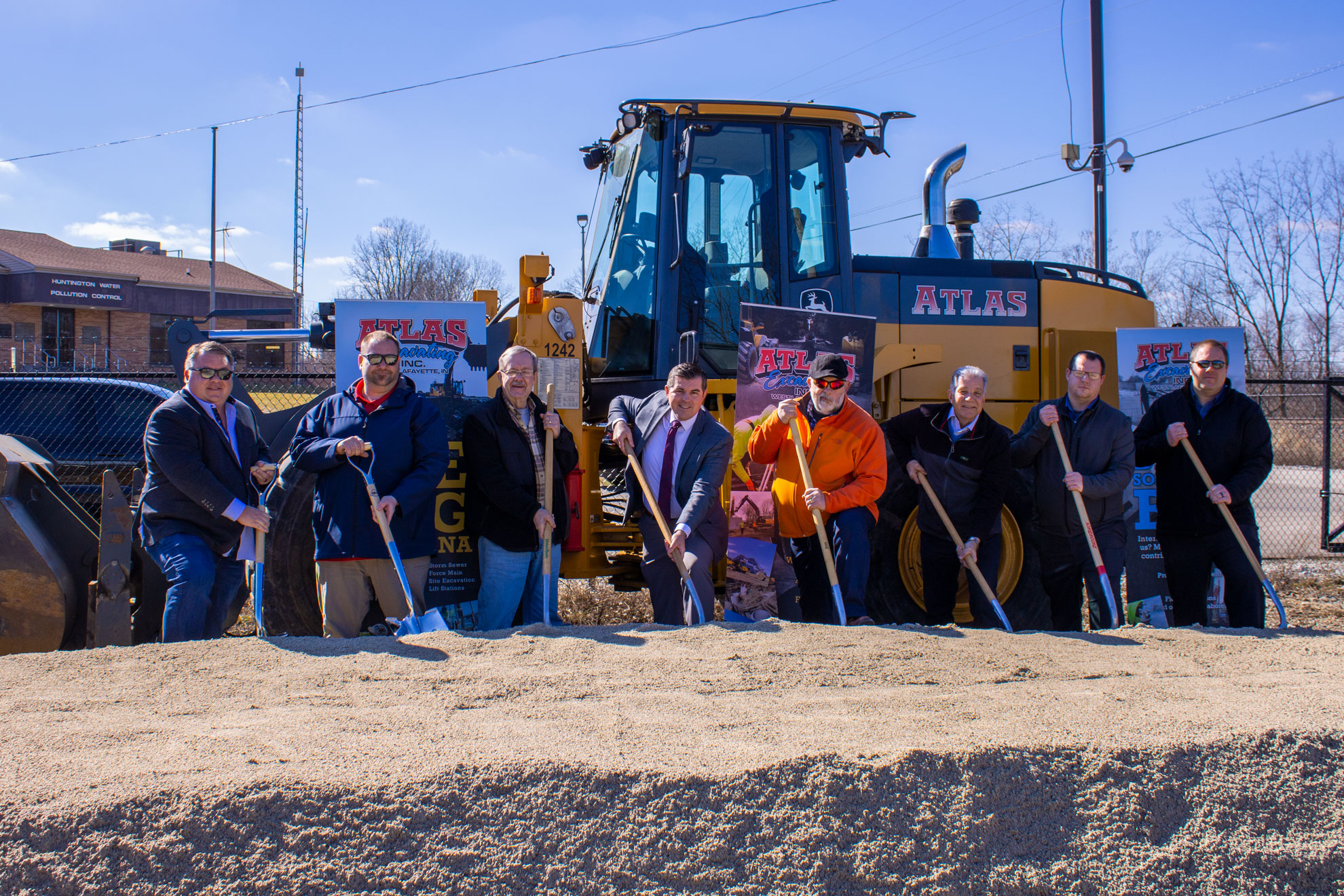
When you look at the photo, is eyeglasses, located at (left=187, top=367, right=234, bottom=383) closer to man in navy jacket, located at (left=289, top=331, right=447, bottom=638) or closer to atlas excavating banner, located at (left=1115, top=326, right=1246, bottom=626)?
man in navy jacket, located at (left=289, top=331, right=447, bottom=638)

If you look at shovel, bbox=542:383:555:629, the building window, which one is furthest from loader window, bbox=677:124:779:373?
the building window

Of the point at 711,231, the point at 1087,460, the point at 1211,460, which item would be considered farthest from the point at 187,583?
the point at 1211,460

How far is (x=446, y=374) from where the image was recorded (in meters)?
5.61

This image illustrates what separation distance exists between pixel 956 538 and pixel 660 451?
1.64 metres

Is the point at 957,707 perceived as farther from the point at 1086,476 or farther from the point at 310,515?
the point at 310,515

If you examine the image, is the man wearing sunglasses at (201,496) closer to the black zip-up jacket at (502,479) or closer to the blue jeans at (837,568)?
the black zip-up jacket at (502,479)

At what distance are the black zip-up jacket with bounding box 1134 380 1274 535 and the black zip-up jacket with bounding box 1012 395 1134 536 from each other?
263mm

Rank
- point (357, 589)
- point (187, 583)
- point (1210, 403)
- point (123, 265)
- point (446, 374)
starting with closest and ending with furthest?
point (187, 583), point (357, 589), point (1210, 403), point (446, 374), point (123, 265)

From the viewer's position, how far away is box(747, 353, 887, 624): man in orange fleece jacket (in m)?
4.94

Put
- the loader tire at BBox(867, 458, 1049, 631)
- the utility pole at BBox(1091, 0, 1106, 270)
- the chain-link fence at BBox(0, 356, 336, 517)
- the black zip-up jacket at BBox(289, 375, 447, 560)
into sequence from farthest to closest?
the utility pole at BBox(1091, 0, 1106, 270), the chain-link fence at BBox(0, 356, 336, 517), the loader tire at BBox(867, 458, 1049, 631), the black zip-up jacket at BBox(289, 375, 447, 560)

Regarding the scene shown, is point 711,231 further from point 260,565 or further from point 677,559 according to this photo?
point 260,565

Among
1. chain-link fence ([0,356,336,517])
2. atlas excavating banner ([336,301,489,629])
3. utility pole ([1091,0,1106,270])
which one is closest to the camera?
atlas excavating banner ([336,301,489,629])

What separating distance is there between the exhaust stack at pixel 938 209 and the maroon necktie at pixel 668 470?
3.13 meters

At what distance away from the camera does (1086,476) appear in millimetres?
5141
